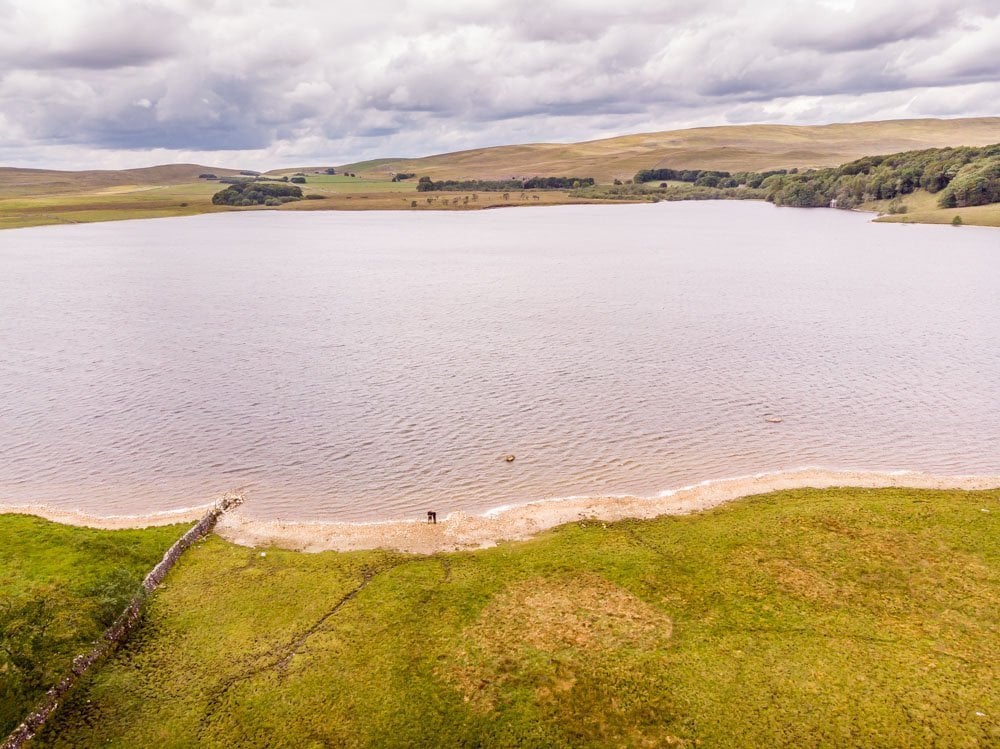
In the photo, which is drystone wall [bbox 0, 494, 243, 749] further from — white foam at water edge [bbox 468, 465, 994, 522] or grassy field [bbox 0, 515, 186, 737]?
white foam at water edge [bbox 468, 465, 994, 522]

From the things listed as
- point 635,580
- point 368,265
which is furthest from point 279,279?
point 635,580

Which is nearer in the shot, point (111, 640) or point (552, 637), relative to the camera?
point (111, 640)

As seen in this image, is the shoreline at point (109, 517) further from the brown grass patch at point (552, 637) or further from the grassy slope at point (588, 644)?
the brown grass patch at point (552, 637)

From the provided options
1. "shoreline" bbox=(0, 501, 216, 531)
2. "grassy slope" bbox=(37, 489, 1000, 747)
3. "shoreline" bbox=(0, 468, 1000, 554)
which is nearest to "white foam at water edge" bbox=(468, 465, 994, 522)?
"shoreline" bbox=(0, 468, 1000, 554)

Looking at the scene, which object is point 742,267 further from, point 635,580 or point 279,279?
point 635,580

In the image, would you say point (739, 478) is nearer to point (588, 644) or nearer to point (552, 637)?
point (588, 644)

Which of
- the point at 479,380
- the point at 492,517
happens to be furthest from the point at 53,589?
the point at 479,380
